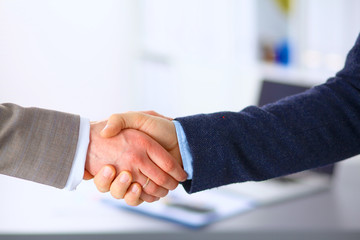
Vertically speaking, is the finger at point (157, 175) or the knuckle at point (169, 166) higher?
the knuckle at point (169, 166)

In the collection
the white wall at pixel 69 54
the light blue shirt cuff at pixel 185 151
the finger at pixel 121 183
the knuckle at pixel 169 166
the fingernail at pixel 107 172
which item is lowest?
the white wall at pixel 69 54

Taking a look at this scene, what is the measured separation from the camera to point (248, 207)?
75.0 inches

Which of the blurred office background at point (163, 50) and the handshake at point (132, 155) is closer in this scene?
the handshake at point (132, 155)

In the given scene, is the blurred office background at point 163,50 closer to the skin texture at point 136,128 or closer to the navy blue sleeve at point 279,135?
the navy blue sleeve at point 279,135

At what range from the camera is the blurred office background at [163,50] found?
3738 millimetres

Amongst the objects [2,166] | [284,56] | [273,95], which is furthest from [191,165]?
[284,56]

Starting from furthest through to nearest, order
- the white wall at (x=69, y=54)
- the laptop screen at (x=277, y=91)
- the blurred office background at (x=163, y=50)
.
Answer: the white wall at (x=69, y=54), the blurred office background at (x=163, y=50), the laptop screen at (x=277, y=91)

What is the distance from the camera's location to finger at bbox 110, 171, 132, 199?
143 centimetres

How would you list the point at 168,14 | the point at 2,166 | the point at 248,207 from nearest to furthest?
the point at 2,166 < the point at 248,207 < the point at 168,14

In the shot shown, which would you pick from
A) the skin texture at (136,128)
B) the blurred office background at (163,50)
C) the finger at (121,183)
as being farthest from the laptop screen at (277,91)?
the blurred office background at (163,50)

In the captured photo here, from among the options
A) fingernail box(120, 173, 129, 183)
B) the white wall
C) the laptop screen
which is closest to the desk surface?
the laptop screen

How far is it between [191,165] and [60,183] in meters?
0.33

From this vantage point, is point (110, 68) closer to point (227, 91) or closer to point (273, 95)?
point (227, 91)

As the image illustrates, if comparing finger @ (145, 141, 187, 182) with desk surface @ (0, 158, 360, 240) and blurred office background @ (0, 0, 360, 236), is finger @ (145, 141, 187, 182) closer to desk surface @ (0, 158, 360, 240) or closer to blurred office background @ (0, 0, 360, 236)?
desk surface @ (0, 158, 360, 240)
